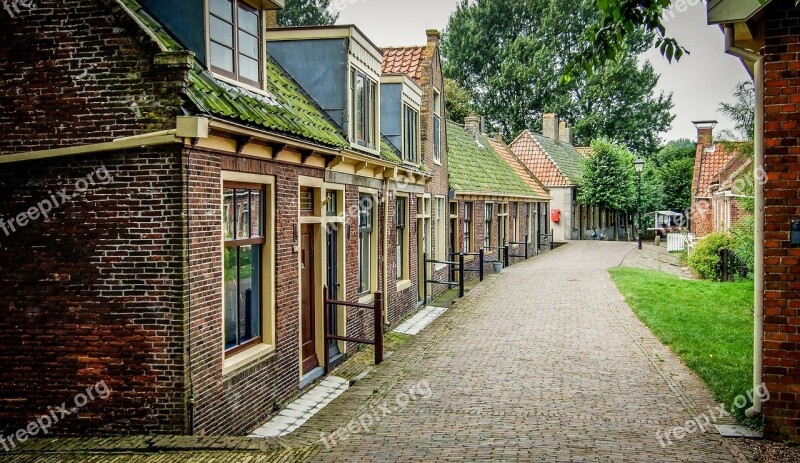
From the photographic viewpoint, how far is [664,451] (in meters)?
7.21

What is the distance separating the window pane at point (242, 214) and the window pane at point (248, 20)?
7.47ft

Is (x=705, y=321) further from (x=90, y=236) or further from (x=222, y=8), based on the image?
(x=90, y=236)

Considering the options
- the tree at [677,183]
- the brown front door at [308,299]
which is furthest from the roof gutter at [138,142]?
the tree at [677,183]

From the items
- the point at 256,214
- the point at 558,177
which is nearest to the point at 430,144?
the point at 256,214

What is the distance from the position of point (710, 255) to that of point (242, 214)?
20749 millimetres

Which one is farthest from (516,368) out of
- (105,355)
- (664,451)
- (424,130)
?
(424,130)

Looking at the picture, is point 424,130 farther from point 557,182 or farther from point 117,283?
point 557,182

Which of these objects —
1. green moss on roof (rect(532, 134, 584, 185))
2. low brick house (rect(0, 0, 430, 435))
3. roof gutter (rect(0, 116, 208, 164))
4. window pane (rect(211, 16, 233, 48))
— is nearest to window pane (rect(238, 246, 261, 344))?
low brick house (rect(0, 0, 430, 435))

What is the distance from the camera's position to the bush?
24.7 m

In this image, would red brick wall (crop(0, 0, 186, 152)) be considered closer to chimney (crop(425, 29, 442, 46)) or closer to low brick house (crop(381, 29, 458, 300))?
low brick house (crop(381, 29, 458, 300))

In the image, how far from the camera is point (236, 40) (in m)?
8.96

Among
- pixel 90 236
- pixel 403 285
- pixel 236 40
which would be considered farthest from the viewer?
pixel 403 285

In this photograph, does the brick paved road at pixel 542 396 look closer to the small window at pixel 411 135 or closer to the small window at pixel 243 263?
the small window at pixel 243 263

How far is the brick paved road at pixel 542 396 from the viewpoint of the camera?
7.30 m
